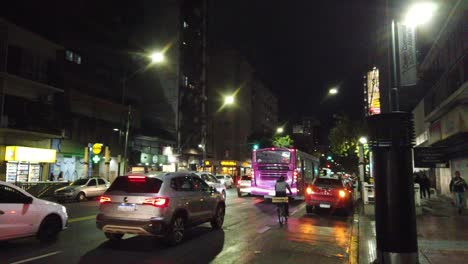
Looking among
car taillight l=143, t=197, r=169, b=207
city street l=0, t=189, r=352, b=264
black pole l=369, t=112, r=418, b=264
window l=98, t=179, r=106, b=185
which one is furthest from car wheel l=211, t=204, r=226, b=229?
window l=98, t=179, r=106, b=185

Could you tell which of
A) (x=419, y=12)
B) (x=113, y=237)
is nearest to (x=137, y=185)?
(x=113, y=237)

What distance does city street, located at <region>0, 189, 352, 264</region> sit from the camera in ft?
29.3

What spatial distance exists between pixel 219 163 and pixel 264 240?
6679 cm

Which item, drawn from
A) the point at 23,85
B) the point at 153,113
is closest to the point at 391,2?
the point at 23,85

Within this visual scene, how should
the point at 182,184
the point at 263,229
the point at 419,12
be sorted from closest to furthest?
1. the point at 419,12
2. the point at 182,184
3. the point at 263,229

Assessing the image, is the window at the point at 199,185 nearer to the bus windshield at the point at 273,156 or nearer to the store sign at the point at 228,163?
the bus windshield at the point at 273,156

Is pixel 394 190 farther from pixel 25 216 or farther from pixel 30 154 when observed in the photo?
pixel 30 154

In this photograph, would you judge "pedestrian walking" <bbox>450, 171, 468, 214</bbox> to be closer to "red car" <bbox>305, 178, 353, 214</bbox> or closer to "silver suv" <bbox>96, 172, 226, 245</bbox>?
"red car" <bbox>305, 178, 353, 214</bbox>

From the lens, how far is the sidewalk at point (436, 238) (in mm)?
8955

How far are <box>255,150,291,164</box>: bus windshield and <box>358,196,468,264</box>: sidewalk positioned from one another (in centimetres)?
877

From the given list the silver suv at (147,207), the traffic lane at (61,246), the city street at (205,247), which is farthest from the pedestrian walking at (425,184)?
the silver suv at (147,207)

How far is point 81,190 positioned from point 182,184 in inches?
667

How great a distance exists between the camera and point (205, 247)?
405 inches

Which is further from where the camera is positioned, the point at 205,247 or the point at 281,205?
the point at 281,205
